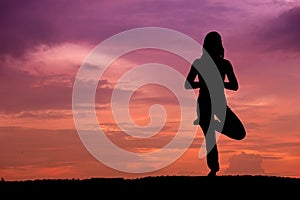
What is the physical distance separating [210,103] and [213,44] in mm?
1543

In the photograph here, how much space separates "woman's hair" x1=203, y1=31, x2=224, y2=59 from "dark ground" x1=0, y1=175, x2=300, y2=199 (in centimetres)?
324

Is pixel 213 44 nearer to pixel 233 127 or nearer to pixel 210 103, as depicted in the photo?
pixel 210 103

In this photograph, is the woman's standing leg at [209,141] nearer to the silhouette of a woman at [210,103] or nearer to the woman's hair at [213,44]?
the silhouette of a woman at [210,103]

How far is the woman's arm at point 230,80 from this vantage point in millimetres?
17547

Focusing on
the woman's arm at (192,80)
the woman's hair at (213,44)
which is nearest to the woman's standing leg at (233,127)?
the woman's arm at (192,80)

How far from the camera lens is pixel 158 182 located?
671 inches

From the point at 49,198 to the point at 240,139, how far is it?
538cm

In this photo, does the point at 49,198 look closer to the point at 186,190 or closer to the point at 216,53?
the point at 186,190

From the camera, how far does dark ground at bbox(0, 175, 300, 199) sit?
15.6m

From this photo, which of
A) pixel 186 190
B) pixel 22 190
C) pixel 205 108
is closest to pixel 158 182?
pixel 186 190

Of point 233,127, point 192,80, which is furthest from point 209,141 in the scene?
point 192,80

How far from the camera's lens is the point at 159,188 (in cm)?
1622

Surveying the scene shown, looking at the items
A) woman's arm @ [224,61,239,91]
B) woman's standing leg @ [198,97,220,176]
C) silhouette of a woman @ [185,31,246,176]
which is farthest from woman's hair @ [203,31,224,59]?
woman's standing leg @ [198,97,220,176]

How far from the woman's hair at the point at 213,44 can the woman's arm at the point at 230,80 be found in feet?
1.36
